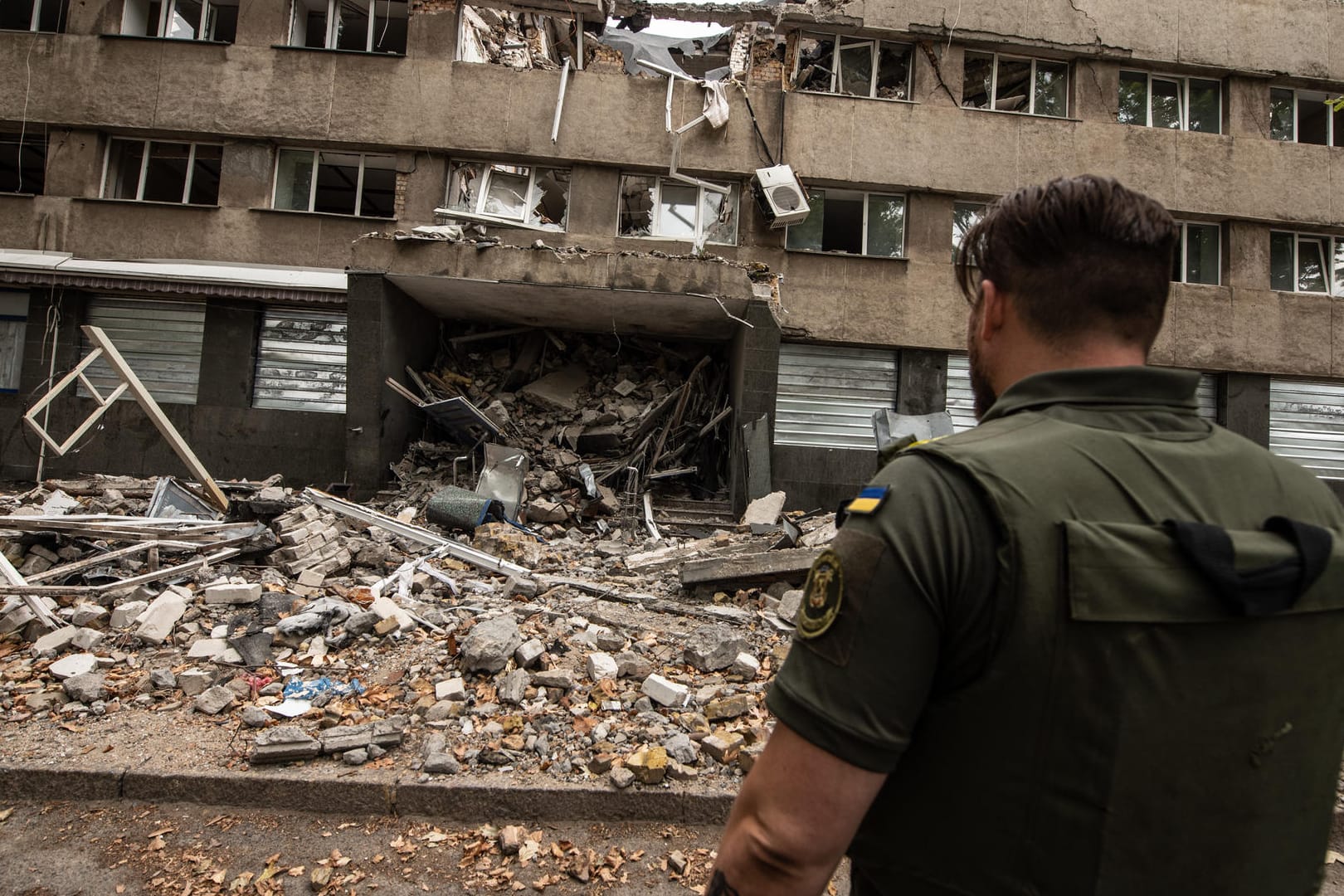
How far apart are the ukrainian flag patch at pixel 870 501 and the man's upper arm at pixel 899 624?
2cm

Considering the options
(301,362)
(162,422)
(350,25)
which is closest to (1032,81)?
(350,25)

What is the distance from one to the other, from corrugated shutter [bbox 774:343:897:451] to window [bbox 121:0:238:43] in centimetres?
1178

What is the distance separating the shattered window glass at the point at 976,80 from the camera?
42.5 ft

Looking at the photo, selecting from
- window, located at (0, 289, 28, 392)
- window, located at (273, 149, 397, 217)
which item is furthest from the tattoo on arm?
window, located at (0, 289, 28, 392)

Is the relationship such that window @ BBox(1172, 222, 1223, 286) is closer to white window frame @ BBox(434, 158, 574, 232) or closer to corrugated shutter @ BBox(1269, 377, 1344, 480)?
corrugated shutter @ BBox(1269, 377, 1344, 480)

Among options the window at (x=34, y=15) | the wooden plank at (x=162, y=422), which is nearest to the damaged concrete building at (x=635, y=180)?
the window at (x=34, y=15)

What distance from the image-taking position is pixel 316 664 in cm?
427

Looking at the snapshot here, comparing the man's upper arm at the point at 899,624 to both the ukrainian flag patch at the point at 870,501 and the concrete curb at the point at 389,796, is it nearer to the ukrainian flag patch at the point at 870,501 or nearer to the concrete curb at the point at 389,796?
the ukrainian flag patch at the point at 870,501

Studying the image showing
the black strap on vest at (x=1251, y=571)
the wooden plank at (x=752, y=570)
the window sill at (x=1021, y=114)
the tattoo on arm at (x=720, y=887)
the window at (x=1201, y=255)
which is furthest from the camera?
the window at (x=1201, y=255)

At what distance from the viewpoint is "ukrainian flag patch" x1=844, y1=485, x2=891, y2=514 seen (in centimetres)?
94

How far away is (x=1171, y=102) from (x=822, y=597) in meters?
16.9

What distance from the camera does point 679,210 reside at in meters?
12.5

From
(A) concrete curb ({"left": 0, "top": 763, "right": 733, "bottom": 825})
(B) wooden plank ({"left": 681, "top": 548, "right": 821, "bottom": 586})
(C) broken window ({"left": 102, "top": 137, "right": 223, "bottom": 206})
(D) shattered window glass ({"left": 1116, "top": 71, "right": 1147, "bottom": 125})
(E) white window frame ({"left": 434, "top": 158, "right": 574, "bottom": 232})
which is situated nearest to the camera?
(A) concrete curb ({"left": 0, "top": 763, "right": 733, "bottom": 825})

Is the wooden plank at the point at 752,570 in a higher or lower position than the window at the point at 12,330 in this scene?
lower
